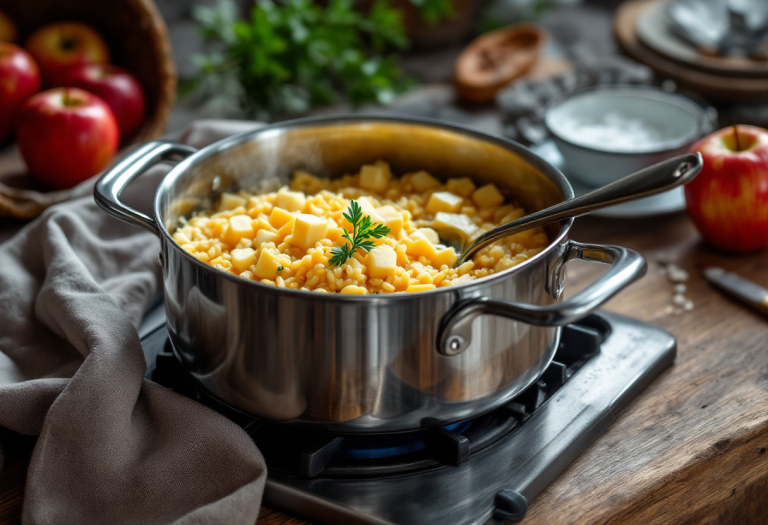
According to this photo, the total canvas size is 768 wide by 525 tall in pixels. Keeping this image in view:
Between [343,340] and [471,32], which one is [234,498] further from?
[471,32]

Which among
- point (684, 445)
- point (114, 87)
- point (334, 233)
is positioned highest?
point (334, 233)

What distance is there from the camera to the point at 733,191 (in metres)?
1.40

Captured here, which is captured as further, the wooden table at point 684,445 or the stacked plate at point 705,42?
the stacked plate at point 705,42

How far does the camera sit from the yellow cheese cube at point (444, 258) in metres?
1.06

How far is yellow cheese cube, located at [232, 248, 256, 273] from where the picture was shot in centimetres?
102

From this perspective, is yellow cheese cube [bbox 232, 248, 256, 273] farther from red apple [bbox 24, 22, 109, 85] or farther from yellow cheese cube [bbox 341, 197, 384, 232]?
red apple [bbox 24, 22, 109, 85]

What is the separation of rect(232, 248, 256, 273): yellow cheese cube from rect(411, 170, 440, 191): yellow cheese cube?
0.38 metres

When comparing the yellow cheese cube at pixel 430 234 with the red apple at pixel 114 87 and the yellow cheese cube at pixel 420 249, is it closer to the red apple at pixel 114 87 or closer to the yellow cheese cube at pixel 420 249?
the yellow cheese cube at pixel 420 249

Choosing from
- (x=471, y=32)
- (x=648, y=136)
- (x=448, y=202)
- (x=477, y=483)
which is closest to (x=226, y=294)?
(x=477, y=483)

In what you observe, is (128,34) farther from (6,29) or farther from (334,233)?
(334,233)

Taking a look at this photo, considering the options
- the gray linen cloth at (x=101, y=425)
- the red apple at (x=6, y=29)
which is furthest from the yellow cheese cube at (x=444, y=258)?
the red apple at (x=6, y=29)

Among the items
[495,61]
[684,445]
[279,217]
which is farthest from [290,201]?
[495,61]

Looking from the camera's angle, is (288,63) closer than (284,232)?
No

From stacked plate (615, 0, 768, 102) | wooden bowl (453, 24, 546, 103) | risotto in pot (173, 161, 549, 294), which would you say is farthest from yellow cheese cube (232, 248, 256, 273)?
stacked plate (615, 0, 768, 102)
